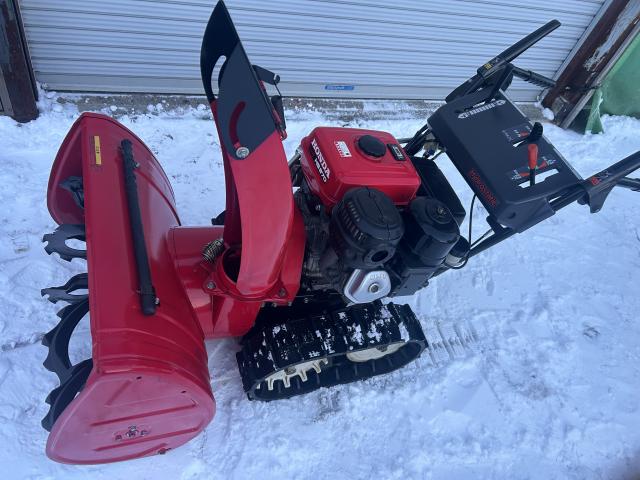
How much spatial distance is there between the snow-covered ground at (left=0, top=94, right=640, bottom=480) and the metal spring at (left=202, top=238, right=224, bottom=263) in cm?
74

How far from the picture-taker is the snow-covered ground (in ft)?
7.45

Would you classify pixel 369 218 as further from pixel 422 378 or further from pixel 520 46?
pixel 520 46

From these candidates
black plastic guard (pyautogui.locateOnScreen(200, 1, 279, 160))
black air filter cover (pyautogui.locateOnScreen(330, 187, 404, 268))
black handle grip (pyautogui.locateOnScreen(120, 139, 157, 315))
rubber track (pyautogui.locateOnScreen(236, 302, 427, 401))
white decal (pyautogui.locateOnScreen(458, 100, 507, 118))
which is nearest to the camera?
A: black plastic guard (pyautogui.locateOnScreen(200, 1, 279, 160))

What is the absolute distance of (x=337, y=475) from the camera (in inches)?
90.5

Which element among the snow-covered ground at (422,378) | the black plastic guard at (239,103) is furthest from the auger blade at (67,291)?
the black plastic guard at (239,103)

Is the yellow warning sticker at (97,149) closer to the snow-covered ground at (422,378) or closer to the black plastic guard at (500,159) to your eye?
the snow-covered ground at (422,378)

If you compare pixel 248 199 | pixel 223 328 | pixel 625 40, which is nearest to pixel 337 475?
pixel 223 328

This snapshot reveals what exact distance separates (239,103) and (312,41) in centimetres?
265

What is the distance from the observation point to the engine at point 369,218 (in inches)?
74.0

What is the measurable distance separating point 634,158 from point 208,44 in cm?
178

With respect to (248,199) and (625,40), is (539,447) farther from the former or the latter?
(625,40)

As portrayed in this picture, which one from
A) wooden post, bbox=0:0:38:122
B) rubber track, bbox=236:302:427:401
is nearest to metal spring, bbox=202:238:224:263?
rubber track, bbox=236:302:427:401

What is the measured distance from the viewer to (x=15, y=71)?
3.12 metres

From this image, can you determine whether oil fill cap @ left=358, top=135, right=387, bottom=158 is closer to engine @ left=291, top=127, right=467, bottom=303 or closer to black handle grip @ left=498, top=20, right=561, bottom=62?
engine @ left=291, top=127, right=467, bottom=303
